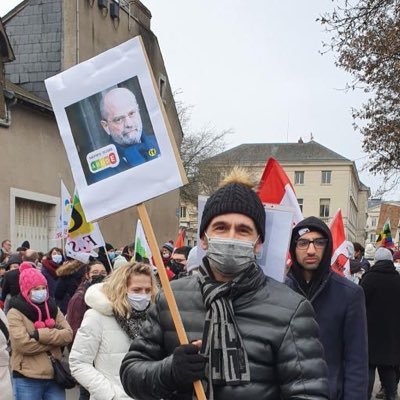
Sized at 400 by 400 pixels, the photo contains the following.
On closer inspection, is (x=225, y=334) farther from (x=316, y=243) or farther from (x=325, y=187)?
(x=325, y=187)

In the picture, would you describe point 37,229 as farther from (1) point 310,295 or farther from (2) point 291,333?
(2) point 291,333

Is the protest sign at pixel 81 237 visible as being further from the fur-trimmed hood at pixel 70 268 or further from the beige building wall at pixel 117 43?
the beige building wall at pixel 117 43

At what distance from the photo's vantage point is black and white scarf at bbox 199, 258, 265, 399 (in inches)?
80.3

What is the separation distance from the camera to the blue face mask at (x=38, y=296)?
5.15 m

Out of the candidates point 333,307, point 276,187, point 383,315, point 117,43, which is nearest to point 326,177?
point 117,43

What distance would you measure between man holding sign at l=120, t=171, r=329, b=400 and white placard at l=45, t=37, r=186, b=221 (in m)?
0.36

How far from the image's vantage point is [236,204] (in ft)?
7.34

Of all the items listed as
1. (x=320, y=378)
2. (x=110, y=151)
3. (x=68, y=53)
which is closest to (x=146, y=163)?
(x=110, y=151)

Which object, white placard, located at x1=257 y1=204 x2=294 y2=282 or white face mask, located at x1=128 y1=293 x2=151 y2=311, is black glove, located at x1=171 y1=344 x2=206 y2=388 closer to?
white placard, located at x1=257 y1=204 x2=294 y2=282

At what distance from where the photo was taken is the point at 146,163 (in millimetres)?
2533

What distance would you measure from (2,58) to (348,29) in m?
9.68

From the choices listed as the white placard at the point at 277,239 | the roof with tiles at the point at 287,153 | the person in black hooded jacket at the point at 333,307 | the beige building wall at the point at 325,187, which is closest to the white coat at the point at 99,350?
the person in black hooded jacket at the point at 333,307

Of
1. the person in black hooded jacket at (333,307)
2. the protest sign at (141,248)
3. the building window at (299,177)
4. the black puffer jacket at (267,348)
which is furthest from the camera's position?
the building window at (299,177)

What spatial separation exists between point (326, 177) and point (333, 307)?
254 feet
